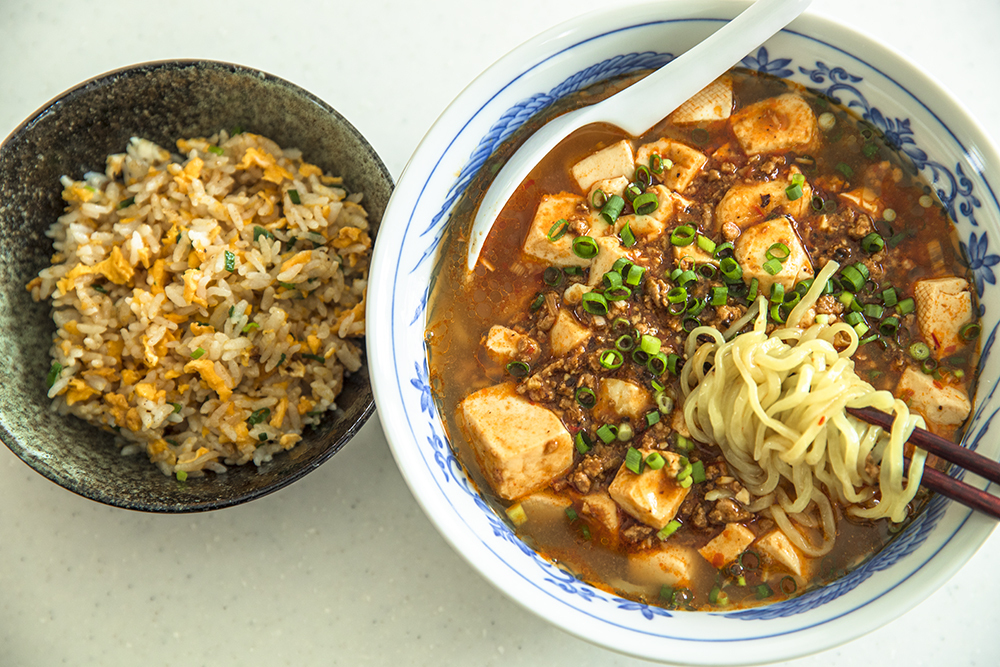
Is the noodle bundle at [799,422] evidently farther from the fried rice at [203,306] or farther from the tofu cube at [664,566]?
the fried rice at [203,306]

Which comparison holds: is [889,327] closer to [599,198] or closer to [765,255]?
[765,255]

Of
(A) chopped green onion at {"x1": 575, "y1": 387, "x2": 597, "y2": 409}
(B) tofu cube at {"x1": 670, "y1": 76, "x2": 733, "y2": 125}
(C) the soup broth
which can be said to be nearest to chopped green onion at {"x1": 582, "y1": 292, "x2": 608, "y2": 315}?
(C) the soup broth

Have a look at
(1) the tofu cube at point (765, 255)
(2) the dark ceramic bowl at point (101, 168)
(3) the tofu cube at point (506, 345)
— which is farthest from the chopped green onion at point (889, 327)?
(2) the dark ceramic bowl at point (101, 168)

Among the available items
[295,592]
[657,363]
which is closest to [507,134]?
[657,363]

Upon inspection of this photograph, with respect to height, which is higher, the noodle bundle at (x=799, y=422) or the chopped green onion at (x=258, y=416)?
the noodle bundle at (x=799, y=422)

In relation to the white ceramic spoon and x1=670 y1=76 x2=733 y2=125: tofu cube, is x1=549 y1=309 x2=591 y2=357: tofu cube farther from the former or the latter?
x1=670 y1=76 x2=733 y2=125: tofu cube
